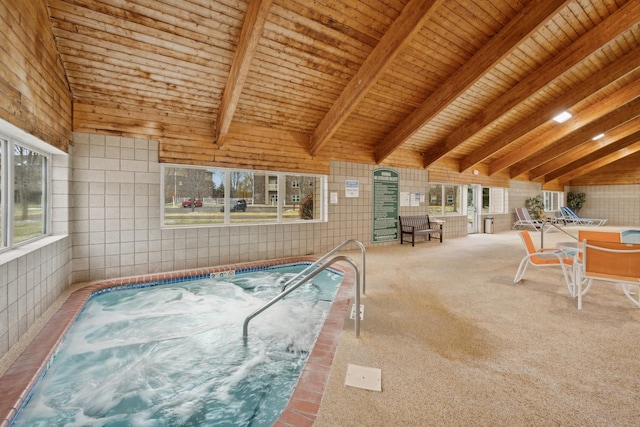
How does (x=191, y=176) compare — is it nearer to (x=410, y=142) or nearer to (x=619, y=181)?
(x=410, y=142)

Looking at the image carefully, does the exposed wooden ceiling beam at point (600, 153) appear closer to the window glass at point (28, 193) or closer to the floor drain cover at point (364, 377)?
the floor drain cover at point (364, 377)

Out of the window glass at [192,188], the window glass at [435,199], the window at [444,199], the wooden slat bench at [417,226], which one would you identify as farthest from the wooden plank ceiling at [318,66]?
the window at [444,199]

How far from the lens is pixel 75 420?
6.68ft

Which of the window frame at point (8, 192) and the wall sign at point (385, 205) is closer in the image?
the window frame at point (8, 192)

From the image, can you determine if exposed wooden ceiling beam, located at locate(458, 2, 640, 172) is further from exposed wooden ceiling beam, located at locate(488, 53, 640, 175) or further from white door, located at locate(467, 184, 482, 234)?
white door, located at locate(467, 184, 482, 234)

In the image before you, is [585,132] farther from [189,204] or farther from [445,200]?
[189,204]

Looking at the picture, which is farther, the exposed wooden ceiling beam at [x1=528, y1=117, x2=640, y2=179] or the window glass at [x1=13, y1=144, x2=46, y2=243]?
the exposed wooden ceiling beam at [x1=528, y1=117, x2=640, y2=179]

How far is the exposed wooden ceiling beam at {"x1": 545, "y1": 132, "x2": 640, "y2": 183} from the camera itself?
35.9ft

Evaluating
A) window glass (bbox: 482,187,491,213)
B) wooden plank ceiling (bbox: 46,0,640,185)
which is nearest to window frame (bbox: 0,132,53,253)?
wooden plank ceiling (bbox: 46,0,640,185)

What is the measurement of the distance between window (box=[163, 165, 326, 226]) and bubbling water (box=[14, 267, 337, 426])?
194 centimetres

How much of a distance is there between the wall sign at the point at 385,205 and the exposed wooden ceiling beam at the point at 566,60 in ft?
6.69

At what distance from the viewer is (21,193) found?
3.17 meters

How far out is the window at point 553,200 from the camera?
47.6 feet

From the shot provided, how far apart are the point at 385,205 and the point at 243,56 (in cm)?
530
